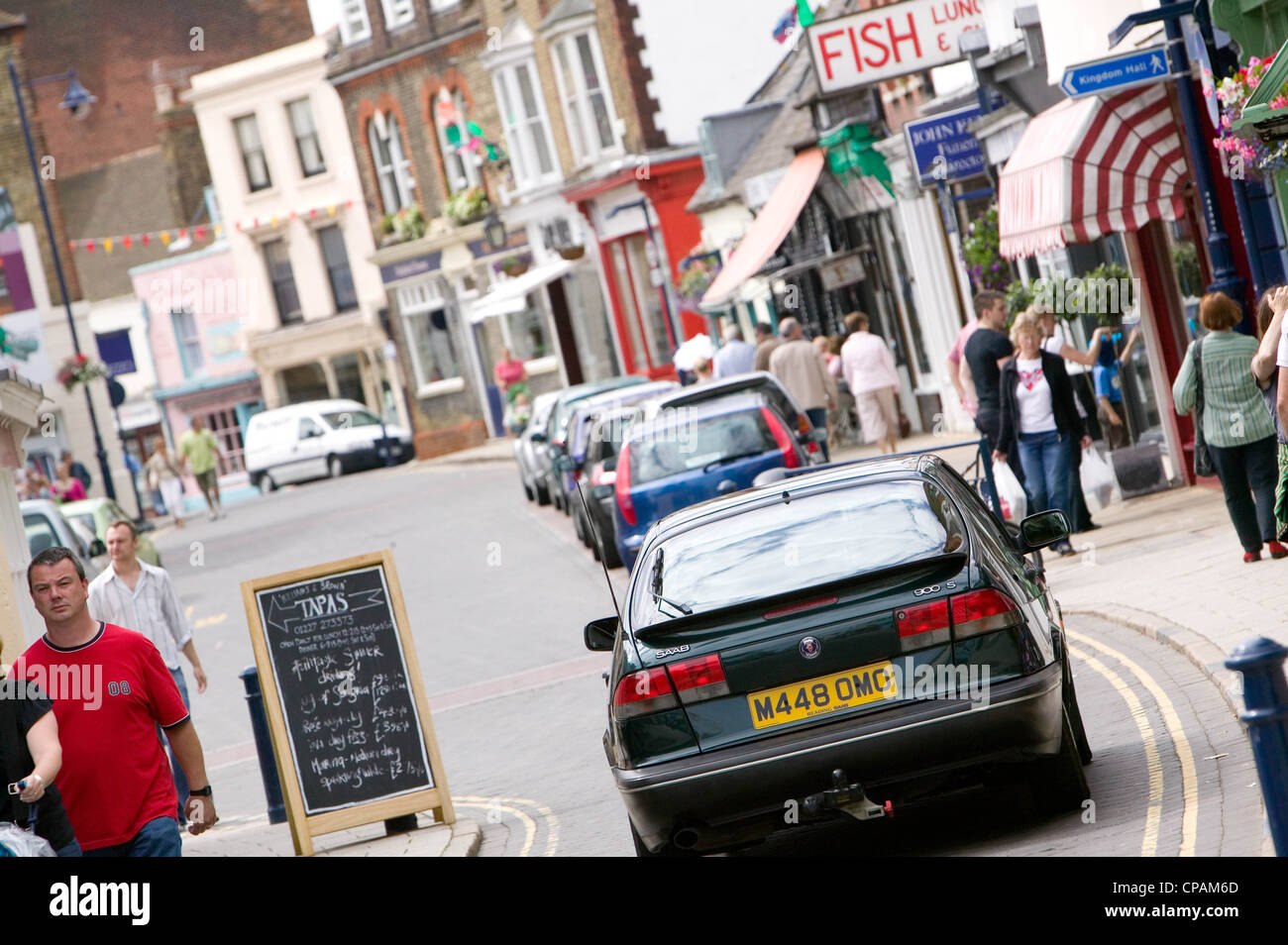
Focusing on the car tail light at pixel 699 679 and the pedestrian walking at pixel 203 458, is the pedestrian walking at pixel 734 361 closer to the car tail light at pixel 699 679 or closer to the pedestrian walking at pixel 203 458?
the pedestrian walking at pixel 203 458

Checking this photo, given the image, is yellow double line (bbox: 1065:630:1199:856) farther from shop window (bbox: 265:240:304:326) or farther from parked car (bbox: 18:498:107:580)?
shop window (bbox: 265:240:304:326)

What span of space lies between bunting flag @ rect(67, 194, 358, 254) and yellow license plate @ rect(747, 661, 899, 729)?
41436mm

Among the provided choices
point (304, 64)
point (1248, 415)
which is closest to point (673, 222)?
point (304, 64)

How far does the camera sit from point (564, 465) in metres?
23.8

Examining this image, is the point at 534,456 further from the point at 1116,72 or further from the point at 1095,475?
the point at 1116,72

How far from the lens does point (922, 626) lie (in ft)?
22.3

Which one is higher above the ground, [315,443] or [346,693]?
[315,443]

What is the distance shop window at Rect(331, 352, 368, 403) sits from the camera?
191 feet

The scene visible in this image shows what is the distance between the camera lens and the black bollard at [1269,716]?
4891mm

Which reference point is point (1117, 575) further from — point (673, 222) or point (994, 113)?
point (673, 222)

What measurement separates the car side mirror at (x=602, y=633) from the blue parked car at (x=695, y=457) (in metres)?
7.84

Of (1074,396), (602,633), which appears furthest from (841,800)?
(1074,396)

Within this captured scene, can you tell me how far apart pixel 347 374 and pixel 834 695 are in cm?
5273

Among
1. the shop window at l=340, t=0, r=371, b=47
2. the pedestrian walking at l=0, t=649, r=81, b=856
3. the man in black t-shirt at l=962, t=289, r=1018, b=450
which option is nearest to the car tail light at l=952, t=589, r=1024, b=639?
the pedestrian walking at l=0, t=649, r=81, b=856
